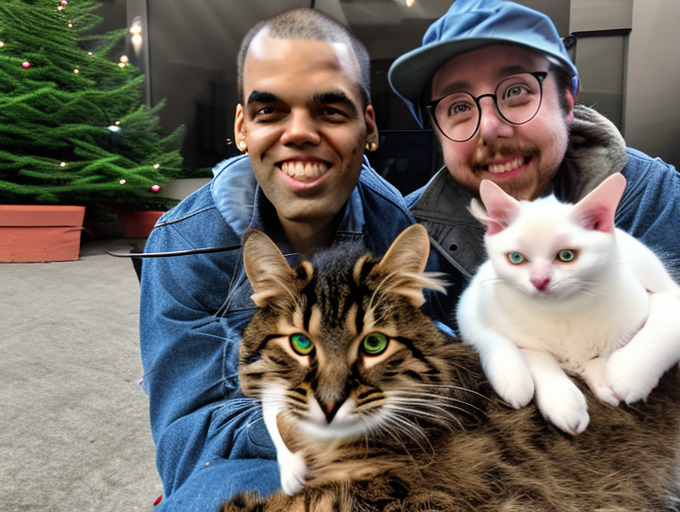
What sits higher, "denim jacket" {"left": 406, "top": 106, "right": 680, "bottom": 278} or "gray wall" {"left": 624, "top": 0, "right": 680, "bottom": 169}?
"gray wall" {"left": 624, "top": 0, "right": 680, "bottom": 169}

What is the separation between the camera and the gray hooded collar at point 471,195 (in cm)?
80

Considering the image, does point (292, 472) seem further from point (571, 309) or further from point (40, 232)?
point (40, 232)

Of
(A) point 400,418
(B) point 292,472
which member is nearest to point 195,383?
(B) point 292,472

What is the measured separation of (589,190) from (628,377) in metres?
0.30

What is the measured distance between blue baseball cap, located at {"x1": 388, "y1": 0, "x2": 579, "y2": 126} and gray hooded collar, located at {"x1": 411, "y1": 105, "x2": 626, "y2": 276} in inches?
3.1

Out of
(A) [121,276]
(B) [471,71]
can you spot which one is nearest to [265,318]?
(B) [471,71]

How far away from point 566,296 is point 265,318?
0.45 m

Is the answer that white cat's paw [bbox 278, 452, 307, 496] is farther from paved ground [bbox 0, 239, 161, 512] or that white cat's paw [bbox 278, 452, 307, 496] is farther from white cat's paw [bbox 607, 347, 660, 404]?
paved ground [bbox 0, 239, 161, 512]

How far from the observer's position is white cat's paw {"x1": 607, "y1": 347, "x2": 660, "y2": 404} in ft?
2.31

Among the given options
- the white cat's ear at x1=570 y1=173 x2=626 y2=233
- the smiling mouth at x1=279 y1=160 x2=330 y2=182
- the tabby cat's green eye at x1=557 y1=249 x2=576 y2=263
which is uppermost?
the white cat's ear at x1=570 y1=173 x2=626 y2=233

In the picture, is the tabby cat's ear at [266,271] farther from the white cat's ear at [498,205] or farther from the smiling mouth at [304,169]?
the white cat's ear at [498,205]

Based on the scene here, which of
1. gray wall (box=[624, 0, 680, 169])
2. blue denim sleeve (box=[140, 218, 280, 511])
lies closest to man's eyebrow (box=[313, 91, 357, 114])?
blue denim sleeve (box=[140, 218, 280, 511])

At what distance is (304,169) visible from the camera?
0.82 metres

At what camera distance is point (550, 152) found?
2.60 feet
